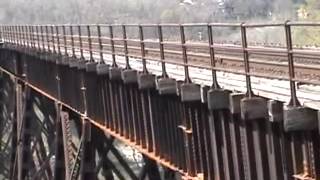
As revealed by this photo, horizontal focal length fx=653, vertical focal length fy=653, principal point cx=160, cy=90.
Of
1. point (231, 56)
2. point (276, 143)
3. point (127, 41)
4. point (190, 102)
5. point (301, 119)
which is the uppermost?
point (127, 41)

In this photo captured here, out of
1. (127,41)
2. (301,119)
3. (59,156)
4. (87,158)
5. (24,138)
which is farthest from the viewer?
(24,138)

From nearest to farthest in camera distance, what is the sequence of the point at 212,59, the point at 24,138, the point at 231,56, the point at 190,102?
the point at 212,59, the point at 190,102, the point at 231,56, the point at 24,138

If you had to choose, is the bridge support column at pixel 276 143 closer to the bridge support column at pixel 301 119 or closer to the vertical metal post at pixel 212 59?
the bridge support column at pixel 301 119

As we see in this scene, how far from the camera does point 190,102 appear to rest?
31.3ft

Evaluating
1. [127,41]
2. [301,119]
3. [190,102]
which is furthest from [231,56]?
[301,119]

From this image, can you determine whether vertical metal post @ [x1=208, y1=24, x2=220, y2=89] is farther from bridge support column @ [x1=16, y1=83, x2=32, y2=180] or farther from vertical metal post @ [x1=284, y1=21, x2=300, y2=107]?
bridge support column @ [x1=16, y1=83, x2=32, y2=180]

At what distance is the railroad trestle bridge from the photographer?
23.6ft

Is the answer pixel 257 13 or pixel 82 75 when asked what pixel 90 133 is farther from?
pixel 257 13

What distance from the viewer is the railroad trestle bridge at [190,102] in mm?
7195

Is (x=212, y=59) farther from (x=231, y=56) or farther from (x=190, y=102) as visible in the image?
(x=231, y=56)

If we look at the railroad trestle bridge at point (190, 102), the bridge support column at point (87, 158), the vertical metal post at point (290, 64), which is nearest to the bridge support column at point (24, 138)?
the railroad trestle bridge at point (190, 102)

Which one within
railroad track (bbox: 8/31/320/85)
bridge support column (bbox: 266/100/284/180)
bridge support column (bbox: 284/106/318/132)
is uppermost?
railroad track (bbox: 8/31/320/85)

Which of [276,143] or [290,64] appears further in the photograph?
[276,143]

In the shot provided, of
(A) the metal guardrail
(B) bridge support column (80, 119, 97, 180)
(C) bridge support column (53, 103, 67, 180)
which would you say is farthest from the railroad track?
(C) bridge support column (53, 103, 67, 180)
